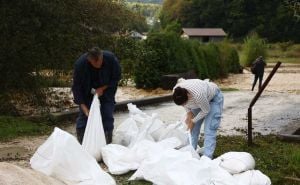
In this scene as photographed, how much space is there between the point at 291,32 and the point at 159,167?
75602 millimetres

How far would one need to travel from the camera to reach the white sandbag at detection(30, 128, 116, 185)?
18.6ft

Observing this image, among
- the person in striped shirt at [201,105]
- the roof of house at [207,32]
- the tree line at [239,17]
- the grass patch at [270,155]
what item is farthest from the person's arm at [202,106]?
the roof of house at [207,32]

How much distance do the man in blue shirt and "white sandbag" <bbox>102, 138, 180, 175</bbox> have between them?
0.78 meters

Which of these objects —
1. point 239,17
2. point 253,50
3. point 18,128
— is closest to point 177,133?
point 18,128

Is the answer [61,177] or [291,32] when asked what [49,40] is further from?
[291,32]

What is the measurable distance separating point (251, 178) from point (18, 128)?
17.3 feet

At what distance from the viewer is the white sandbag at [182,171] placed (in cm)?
536

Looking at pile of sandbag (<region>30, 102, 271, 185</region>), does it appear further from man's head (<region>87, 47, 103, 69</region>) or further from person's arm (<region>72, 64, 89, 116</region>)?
man's head (<region>87, 47, 103, 69</region>)

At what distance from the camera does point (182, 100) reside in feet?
20.2

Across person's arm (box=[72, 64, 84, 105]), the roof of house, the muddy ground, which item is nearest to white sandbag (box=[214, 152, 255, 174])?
the muddy ground

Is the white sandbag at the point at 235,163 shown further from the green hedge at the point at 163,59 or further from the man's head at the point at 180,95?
the green hedge at the point at 163,59

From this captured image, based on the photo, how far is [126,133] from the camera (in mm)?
7477

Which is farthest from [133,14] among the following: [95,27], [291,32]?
[291,32]

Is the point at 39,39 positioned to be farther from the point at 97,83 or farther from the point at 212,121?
the point at 212,121
